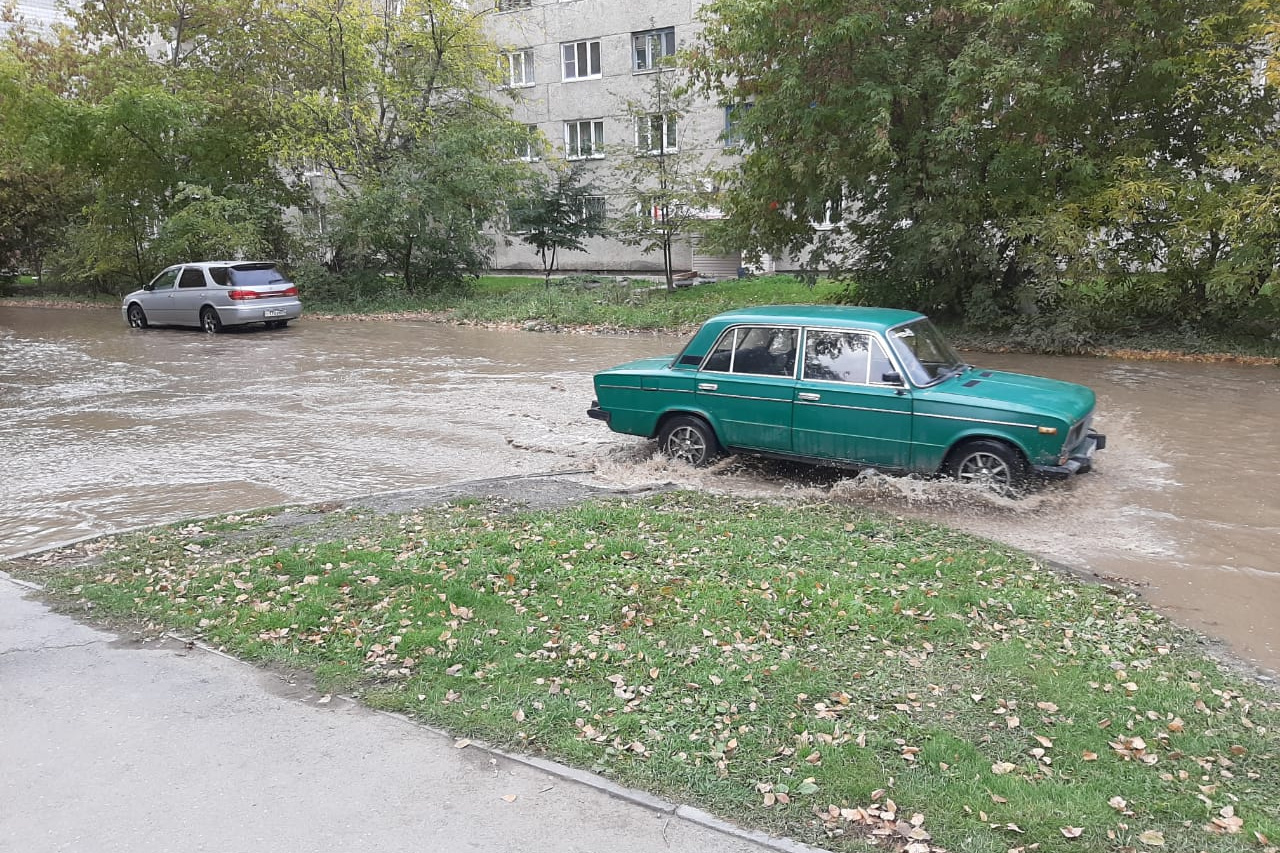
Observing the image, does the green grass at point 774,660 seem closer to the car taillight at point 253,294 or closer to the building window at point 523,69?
the car taillight at point 253,294

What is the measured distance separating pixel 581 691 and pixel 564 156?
31.6 meters

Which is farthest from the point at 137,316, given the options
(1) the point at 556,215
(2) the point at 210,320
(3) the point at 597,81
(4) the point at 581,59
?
(4) the point at 581,59

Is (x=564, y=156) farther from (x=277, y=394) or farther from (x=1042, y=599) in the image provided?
(x=1042, y=599)

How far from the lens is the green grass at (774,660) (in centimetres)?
395

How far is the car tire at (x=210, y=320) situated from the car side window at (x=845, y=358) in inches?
709

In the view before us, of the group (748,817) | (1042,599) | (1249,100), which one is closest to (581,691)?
(748,817)

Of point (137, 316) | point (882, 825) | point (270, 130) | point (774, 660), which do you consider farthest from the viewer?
point (270, 130)

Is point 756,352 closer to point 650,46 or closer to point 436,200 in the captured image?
point 436,200


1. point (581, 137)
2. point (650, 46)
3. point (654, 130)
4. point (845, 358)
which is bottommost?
point (845, 358)

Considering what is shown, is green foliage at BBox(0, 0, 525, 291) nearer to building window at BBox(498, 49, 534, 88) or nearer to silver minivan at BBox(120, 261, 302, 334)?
silver minivan at BBox(120, 261, 302, 334)

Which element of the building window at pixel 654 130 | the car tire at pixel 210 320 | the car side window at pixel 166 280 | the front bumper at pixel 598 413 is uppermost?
the building window at pixel 654 130

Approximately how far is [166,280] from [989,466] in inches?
849

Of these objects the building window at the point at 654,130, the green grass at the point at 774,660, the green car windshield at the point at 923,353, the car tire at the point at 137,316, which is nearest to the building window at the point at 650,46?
the building window at the point at 654,130

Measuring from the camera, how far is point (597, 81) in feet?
111
